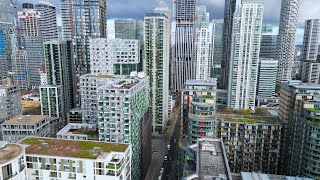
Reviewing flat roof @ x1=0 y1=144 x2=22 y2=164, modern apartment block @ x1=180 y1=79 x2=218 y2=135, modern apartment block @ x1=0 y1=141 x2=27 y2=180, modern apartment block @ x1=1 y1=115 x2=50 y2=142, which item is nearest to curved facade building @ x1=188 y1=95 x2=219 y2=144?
modern apartment block @ x1=180 y1=79 x2=218 y2=135

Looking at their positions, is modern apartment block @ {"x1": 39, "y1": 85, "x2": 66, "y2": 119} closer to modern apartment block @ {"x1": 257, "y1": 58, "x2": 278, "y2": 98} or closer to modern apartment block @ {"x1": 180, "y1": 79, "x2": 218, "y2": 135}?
modern apartment block @ {"x1": 180, "y1": 79, "x2": 218, "y2": 135}

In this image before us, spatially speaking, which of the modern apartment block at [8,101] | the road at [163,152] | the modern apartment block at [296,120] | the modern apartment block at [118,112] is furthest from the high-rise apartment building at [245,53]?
the modern apartment block at [8,101]

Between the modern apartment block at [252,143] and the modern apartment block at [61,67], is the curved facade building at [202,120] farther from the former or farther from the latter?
the modern apartment block at [61,67]

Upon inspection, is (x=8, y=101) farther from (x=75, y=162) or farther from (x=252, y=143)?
(x=252, y=143)

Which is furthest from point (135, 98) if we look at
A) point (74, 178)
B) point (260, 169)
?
point (260, 169)

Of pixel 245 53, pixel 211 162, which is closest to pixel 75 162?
pixel 211 162
